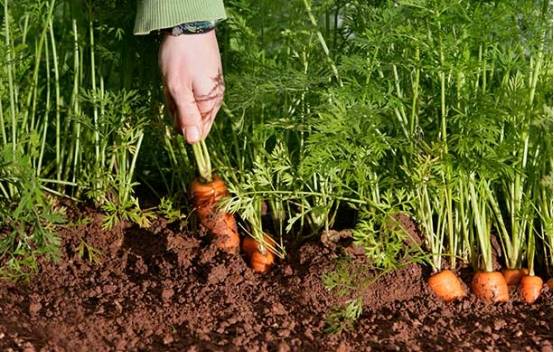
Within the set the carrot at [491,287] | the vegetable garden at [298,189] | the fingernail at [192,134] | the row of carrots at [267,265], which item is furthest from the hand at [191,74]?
the carrot at [491,287]

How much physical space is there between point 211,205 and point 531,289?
0.90 metres

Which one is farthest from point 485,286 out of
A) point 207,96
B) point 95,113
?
point 95,113

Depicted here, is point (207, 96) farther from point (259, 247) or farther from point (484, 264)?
point (484, 264)

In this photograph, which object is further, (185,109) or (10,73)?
(10,73)

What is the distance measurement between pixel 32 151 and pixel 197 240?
0.53m

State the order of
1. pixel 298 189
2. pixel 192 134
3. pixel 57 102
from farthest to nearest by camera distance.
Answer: pixel 57 102 → pixel 298 189 → pixel 192 134

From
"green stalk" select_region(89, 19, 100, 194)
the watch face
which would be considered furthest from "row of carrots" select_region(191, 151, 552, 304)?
the watch face

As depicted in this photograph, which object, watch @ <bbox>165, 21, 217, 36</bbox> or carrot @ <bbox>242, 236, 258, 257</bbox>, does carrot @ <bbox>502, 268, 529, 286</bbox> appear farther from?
watch @ <bbox>165, 21, 217, 36</bbox>

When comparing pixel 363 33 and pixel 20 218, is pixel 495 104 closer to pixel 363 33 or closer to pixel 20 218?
pixel 363 33

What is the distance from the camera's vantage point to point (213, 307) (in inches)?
103

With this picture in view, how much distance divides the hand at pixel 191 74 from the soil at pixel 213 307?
482 mm

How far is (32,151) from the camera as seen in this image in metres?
2.82

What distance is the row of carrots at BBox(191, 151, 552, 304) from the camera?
8.80 ft

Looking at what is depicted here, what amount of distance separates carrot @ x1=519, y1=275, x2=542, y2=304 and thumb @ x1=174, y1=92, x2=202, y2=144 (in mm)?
954
